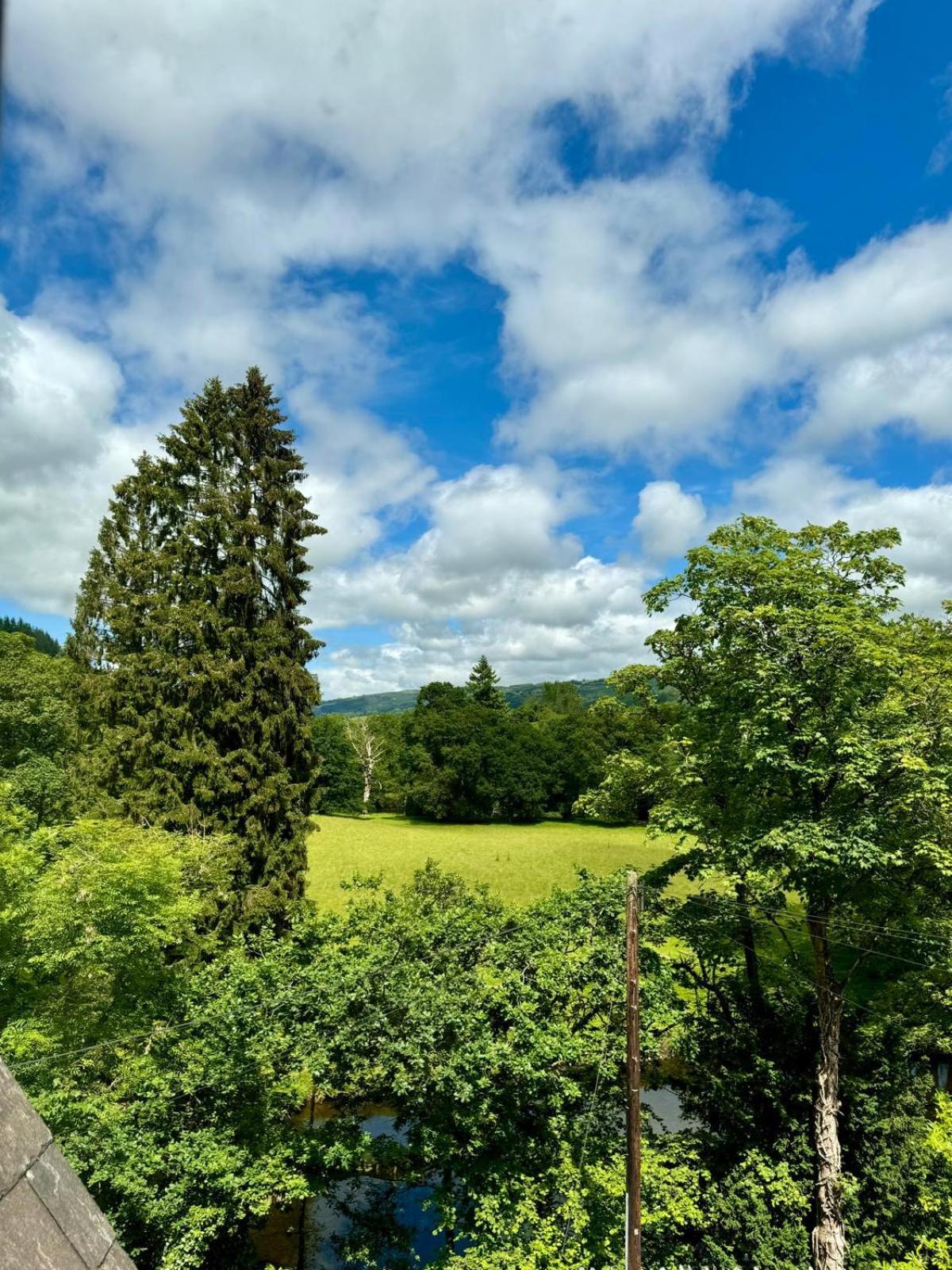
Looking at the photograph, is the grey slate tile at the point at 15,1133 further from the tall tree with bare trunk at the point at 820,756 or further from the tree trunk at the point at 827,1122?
the tree trunk at the point at 827,1122

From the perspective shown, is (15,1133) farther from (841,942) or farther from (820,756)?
(841,942)

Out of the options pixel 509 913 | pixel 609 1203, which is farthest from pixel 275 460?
pixel 609 1203

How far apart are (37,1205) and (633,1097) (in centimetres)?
1017

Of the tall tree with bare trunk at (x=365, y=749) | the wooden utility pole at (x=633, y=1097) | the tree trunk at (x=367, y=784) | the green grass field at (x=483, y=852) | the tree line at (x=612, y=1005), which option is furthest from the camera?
the tall tree with bare trunk at (x=365, y=749)

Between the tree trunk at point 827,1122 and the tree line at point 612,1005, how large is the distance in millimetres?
57

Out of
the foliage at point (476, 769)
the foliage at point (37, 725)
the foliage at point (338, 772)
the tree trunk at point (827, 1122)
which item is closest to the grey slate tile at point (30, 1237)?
the tree trunk at point (827, 1122)

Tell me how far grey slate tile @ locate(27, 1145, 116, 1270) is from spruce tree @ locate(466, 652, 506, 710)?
6825cm

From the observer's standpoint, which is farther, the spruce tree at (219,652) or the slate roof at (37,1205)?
the spruce tree at (219,652)

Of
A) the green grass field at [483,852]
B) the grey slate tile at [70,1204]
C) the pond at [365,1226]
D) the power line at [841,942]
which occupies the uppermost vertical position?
the grey slate tile at [70,1204]

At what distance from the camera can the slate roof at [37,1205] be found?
1.67 metres

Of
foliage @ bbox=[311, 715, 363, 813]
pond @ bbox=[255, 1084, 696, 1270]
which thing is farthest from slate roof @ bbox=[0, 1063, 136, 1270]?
foliage @ bbox=[311, 715, 363, 813]

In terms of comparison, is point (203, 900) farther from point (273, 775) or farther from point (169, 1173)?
point (169, 1173)

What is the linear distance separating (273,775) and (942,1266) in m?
18.1

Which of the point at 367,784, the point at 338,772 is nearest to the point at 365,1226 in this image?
the point at 338,772
